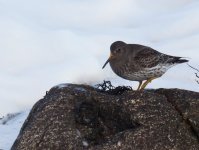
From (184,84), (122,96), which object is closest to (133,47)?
(122,96)

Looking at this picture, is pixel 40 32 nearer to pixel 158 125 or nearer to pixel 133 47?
pixel 133 47

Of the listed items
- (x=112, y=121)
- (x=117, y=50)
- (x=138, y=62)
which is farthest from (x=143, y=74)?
(x=112, y=121)

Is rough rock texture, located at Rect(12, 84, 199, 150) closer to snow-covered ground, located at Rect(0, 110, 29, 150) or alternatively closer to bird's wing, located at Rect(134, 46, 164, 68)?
bird's wing, located at Rect(134, 46, 164, 68)

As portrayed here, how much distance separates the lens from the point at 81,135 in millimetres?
8672

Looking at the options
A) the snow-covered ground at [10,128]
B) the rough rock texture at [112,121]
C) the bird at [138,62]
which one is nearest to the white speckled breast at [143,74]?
the bird at [138,62]

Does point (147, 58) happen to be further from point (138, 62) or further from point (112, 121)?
point (112, 121)

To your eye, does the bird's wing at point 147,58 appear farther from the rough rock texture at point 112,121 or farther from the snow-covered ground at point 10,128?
the snow-covered ground at point 10,128

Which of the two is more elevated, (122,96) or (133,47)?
(133,47)

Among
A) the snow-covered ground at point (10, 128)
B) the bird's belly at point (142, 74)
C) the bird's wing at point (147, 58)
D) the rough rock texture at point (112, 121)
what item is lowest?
the snow-covered ground at point (10, 128)

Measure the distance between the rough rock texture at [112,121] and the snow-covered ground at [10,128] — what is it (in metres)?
3.08

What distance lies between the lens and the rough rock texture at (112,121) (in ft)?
27.8

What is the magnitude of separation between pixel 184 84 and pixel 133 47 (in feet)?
20.5

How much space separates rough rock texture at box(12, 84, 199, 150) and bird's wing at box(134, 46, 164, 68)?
69 cm

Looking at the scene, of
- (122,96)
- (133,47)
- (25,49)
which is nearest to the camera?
(122,96)
